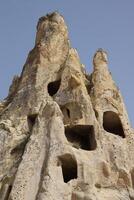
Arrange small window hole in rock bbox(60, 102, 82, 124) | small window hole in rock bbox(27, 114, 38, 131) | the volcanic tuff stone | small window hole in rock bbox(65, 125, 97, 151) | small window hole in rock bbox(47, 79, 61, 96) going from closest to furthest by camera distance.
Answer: the volcanic tuff stone, small window hole in rock bbox(65, 125, 97, 151), small window hole in rock bbox(60, 102, 82, 124), small window hole in rock bbox(27, 114, 38, 131), small window hole in rock bbox(47, 79, 61, 96)

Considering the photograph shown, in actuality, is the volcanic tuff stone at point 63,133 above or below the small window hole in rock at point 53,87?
below

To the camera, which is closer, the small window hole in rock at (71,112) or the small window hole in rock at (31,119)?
the small window hole in rock at (71,112)

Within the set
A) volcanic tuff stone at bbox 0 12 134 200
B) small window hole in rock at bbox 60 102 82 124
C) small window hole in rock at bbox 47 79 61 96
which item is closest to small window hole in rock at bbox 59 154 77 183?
volcanic tuff stone at bbox 0 12 134 200

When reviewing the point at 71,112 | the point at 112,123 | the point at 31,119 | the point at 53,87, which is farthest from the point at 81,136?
the point at 53,87

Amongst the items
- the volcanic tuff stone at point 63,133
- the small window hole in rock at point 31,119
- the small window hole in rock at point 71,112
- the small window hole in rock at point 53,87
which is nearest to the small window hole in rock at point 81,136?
the volcanic tuff stone at point 63,133

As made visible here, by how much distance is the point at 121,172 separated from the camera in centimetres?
1217

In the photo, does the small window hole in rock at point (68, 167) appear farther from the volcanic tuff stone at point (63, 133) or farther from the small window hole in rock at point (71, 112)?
the small window hole in rock at point (71, 112)

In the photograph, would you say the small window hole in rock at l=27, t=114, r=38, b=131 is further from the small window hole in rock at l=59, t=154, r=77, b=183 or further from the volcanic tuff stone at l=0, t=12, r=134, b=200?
the small window hole in rock at l=59, t=154, r=77, b=183

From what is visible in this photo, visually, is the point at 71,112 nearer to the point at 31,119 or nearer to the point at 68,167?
the point at 31,119

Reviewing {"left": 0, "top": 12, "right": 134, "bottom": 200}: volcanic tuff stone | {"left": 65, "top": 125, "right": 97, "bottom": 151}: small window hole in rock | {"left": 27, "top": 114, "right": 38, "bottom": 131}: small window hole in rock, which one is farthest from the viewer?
{"left": 27, "top": 114, "right": 38, "bottom": 131}: small window hole in rock

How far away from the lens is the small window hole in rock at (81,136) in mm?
13234

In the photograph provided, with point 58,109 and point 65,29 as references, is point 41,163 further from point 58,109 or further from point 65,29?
point 65,29

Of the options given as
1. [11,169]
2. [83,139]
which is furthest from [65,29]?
[11,169]

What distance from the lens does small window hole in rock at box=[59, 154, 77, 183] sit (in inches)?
463
